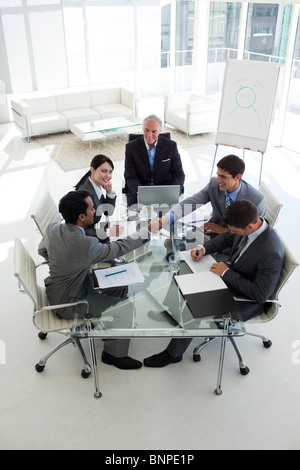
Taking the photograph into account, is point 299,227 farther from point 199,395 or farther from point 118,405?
point 118,405

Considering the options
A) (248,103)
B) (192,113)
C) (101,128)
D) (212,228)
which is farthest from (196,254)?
(192,113)

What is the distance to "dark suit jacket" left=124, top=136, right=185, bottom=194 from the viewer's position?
4449 mm

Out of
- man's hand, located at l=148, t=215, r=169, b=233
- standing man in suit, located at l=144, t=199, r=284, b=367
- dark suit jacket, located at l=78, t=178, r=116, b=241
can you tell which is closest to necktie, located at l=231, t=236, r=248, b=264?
standing man in suit, located at l=144, t=199, r=284, b=367

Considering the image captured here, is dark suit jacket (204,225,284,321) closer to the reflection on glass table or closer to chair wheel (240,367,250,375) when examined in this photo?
the reflection on glass table

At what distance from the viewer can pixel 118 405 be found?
294 centimetres

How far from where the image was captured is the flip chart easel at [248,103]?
18.8ft

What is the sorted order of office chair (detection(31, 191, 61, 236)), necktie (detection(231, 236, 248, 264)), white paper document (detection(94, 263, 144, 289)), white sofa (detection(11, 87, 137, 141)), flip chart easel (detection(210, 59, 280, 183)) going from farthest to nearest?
white sofa (detection(11, 87, 137, 141))
flip chart easel (detection(210, 59, 280, 183))
office chair (detection(31, 191, 61, 236))
necktie (detection(231, 236, 248, 264))
white paper document (detection(94, 263, 144, 289))

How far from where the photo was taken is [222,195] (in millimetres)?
3812

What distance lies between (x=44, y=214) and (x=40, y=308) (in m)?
1.12

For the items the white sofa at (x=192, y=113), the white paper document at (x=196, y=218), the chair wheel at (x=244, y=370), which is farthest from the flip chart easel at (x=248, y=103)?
the chair wheel at (x=244, y=370)

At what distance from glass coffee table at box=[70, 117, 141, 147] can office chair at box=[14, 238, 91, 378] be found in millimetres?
4628

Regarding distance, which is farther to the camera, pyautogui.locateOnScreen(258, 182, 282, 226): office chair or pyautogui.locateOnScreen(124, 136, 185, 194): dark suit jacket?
pyautogui.locateOnScreen(124, 136, 185, 194): dark suit jacket

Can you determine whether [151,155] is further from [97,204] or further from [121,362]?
[121,362]

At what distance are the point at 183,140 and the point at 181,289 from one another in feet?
18.6
